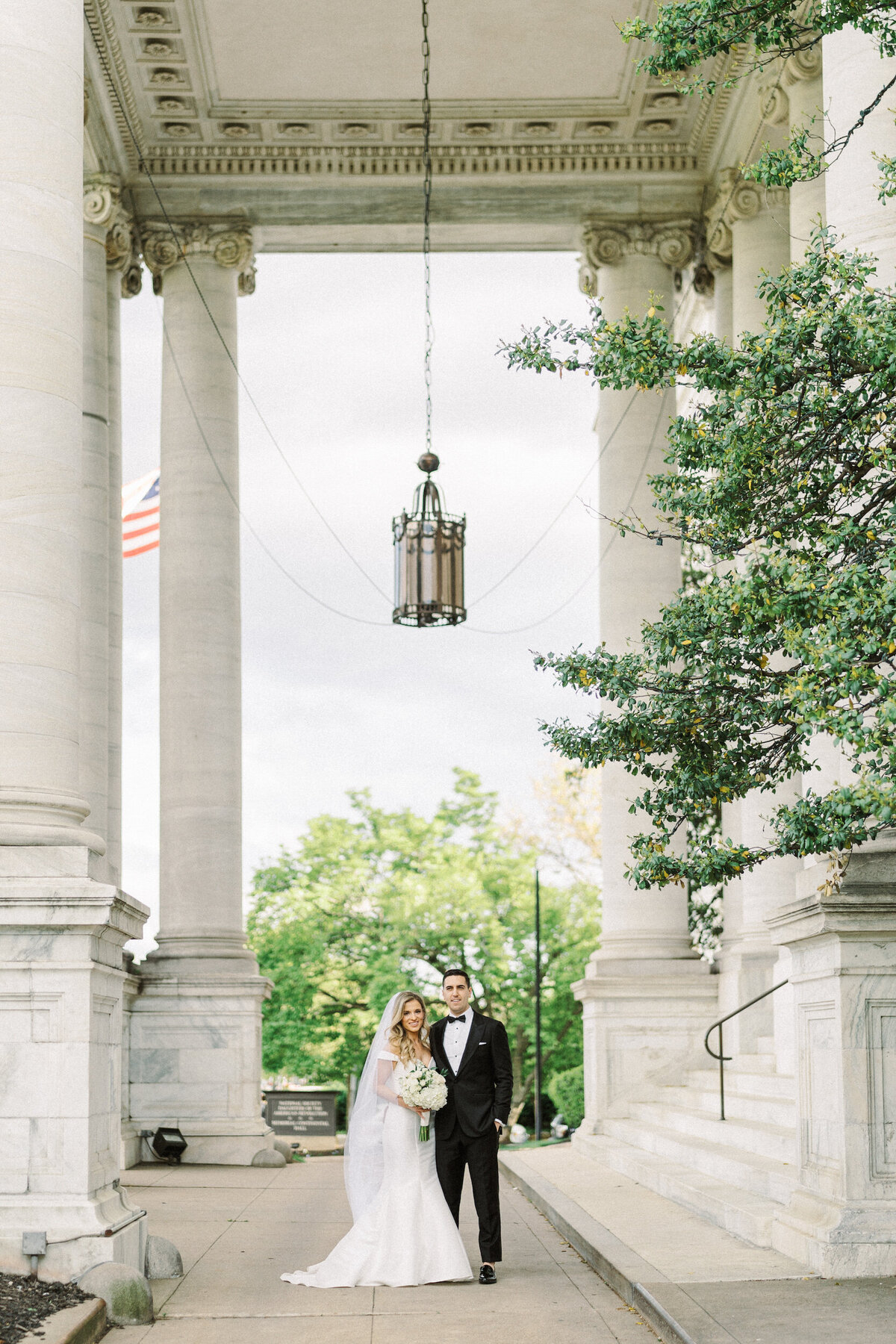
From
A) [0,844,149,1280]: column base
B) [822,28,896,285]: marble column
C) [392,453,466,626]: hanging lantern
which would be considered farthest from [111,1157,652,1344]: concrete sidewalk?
[822,28,896,285]: marble column

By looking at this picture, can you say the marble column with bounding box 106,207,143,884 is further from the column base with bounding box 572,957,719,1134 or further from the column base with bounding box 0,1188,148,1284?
the column base with bounding box 0,1188,148,1284

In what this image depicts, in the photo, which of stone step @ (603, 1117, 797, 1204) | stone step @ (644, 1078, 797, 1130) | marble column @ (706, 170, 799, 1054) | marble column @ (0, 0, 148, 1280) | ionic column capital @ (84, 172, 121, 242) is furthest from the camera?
ionic column capital @ (84, 172, 121, 242)

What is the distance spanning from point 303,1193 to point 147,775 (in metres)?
119

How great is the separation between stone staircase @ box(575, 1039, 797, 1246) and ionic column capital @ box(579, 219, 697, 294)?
1580cm

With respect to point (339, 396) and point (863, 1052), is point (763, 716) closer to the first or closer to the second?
point (863, 1052)

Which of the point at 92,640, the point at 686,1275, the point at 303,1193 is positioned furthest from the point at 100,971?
the point at 92,640

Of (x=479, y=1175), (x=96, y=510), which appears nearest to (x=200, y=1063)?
(x=96, y=510)

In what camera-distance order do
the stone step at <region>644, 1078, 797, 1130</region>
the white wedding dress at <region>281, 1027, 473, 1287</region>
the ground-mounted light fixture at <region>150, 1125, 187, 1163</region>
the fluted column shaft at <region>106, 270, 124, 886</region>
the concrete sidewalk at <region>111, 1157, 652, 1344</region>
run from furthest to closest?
1. the fluted column shaft at <region>106, 270, 124, 886</region>
2. the ground-mounted light fixture at <region>150, 1125, 187, 1163</region>
3. the stone step at <region>644, 1078, 797, 1130</region>
4. the white wedding dress at <region>281, 1027, 473, 1287</region>
5. the concrete sidewalk at <region>111, 1157, 652, 1344</region>

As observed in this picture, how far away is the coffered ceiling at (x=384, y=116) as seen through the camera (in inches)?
1163

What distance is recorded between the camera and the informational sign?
4184 centimetres

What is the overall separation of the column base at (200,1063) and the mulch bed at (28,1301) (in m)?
15.9

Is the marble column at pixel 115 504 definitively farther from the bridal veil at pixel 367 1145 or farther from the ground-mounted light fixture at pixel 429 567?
the bridal veil at pixel 367 1145

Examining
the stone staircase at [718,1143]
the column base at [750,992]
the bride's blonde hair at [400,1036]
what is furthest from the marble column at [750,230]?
the bride's blonde hair at [400,1036]

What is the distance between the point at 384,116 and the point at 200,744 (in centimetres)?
1315
